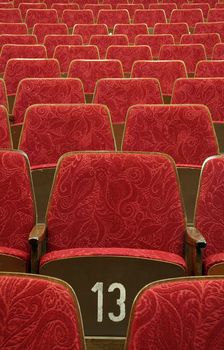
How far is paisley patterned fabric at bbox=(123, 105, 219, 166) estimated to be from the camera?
3.45 feet

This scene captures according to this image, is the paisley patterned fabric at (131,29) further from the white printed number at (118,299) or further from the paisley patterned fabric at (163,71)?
the white printed number at (118,299)

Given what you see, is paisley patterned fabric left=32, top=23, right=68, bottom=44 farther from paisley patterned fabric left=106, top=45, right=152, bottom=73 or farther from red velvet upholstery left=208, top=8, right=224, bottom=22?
red velvet upholstery left=208, top=8, right=224, bottom=22

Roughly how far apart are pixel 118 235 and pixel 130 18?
2.16 m

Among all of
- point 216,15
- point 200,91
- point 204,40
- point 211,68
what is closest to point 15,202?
point 200,91

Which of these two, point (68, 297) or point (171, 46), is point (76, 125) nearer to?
point (68, 297)

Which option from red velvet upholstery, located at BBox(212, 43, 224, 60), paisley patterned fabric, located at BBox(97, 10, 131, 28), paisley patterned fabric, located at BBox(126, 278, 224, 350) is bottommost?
paisley patterned fabric, located at BBox(97, 10, 131, 28)

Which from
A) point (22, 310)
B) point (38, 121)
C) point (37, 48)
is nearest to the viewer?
point (22, 310)

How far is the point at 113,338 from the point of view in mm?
708

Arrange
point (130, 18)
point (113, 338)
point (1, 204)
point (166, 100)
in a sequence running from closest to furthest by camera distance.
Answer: point (113, 338) < point (1, 204) < point (166, 100) < point (130, 18)

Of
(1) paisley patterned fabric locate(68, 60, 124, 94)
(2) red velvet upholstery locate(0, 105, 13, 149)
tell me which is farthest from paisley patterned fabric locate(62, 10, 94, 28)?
(2) red velvet upholstery locate(0, 105, 13, 149)

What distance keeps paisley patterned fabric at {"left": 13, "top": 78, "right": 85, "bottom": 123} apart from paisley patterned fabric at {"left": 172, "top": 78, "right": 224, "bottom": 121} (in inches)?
8.6

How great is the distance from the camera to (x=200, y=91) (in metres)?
1.34

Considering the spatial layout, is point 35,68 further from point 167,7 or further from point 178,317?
point 167,7

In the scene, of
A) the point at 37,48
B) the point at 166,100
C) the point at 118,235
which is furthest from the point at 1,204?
the point at 37,48
